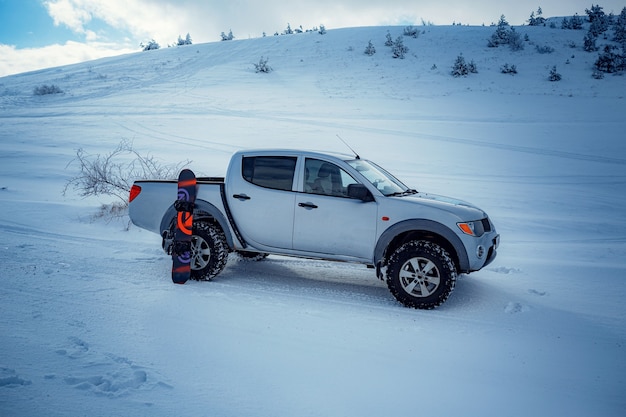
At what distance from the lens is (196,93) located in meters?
29.1

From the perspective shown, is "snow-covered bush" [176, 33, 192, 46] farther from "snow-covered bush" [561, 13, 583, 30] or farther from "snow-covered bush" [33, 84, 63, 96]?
"snow-covered bush" [561, 13, 583, 30]

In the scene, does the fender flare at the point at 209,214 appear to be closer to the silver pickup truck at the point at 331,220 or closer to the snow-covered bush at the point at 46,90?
the silver pickup truck at the point at 331,220

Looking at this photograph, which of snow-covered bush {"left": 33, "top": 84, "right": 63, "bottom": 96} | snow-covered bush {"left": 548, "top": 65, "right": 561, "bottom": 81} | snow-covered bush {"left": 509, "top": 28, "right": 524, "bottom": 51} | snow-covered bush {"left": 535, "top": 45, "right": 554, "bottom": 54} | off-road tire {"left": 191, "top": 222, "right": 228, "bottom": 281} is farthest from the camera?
snow-covered bush {"left": 509, "top": 28, "right": 524, "bottom": 51}

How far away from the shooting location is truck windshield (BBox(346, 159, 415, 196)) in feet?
18.7

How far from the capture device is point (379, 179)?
235 inches

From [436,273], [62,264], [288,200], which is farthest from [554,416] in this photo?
[62,264]

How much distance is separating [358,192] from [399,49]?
32060mm

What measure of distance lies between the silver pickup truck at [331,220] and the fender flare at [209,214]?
1 cm

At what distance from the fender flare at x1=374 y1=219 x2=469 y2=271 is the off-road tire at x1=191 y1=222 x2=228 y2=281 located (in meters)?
2.00

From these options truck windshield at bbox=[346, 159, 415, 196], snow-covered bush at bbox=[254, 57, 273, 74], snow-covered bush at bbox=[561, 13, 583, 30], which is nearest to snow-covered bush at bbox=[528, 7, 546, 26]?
snow-covered bush at bbox=[561, 13, 583, 30]

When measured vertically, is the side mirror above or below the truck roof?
below

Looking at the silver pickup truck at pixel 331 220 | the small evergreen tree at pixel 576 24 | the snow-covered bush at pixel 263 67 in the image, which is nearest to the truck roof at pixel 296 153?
the silver pickup truck at pixel 331 220

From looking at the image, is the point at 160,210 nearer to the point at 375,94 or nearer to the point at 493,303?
A: the point at 493,303

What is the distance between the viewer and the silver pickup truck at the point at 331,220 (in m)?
5.19
